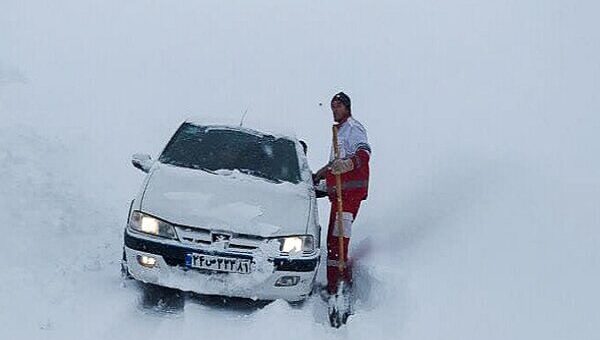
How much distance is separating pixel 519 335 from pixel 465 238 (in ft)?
5.81

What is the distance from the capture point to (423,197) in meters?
9.29

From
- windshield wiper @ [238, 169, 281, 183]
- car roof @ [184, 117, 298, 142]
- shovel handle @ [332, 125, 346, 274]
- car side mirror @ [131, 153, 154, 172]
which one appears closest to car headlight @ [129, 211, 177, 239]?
car side mirror @ [131, 153, 154, 172]

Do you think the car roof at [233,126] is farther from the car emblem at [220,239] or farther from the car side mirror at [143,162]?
the car emblem at [220,239]

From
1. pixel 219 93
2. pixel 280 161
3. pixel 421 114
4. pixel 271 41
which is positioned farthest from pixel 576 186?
pixel 271 41

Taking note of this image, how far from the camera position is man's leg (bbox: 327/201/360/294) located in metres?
6.77

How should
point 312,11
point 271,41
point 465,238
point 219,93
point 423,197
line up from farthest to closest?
point 312,11, point 271,41, point 219,93, point 423,197, point 465,238

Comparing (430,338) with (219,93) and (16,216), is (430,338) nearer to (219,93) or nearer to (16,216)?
(16,216)

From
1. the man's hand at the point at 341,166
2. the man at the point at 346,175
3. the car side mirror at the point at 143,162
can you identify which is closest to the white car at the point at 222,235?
the car side mirror at the point at 143,162

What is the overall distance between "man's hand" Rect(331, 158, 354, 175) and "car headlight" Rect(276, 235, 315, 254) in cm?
100

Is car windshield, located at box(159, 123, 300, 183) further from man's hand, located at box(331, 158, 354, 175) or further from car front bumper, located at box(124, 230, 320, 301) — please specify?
car front bumper, located at box(124, 230, 320, 301)

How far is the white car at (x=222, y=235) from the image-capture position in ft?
17.9

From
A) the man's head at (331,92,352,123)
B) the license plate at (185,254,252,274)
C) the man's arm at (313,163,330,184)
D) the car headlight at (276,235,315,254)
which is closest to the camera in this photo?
the license plate at (185,254,252,274)

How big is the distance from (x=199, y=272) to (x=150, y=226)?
1.71 feet

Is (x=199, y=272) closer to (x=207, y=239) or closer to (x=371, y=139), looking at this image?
(x=207, y=239)
